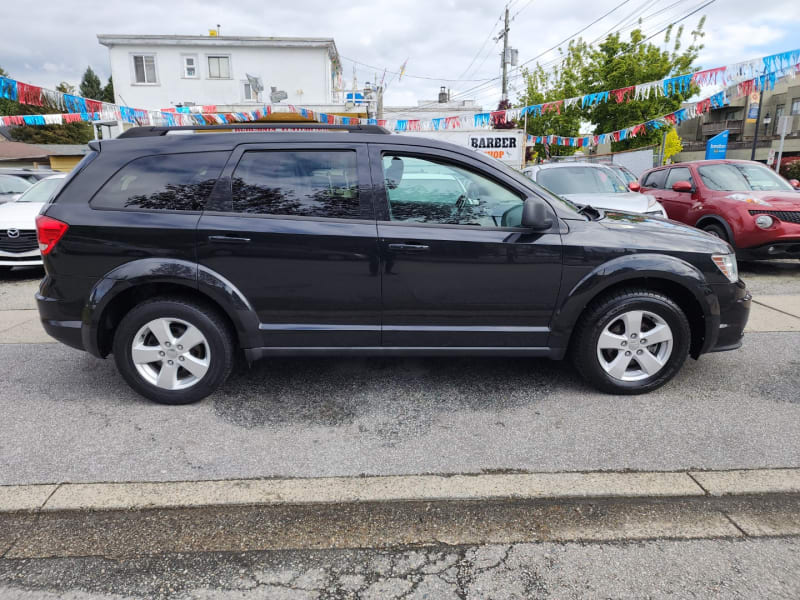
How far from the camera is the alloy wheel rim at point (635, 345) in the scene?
11.9 feet

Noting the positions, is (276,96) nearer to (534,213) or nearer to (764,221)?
(764,221)

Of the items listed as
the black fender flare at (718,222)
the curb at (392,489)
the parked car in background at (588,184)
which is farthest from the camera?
the parked car in background at (588,184)

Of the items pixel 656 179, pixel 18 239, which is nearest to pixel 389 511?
pixel 18 239

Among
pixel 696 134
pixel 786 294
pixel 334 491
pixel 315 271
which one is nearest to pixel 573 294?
pixel 315 271

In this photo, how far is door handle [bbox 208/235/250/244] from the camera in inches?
134

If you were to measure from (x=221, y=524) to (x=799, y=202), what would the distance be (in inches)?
331

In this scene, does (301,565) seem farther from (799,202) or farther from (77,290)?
(799,202)

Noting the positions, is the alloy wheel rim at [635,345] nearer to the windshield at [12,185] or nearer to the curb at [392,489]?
the curb at [392,489]

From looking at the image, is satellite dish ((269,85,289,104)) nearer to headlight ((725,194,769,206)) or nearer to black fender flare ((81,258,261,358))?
headlight ((725,194,769,206))

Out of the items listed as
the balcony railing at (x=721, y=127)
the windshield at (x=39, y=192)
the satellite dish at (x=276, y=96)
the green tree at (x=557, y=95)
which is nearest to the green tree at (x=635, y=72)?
the green tree at (x=557, y=95)

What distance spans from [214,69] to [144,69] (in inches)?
145

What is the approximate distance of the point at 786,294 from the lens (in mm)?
6832

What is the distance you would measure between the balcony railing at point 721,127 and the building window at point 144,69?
1912 inches

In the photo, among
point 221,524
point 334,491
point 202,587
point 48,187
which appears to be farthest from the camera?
point 48,187
